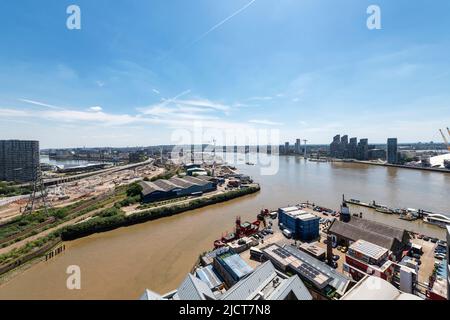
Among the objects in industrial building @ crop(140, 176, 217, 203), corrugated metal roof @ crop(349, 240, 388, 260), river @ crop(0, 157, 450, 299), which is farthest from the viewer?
industrial building @ crop(140, 176, 217, 203)

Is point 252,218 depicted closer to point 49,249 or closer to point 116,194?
point 49,249

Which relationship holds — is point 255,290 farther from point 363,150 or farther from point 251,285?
point 363,150

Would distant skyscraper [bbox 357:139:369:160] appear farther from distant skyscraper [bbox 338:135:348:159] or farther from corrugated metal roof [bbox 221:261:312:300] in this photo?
corrugated metal roof [bbox 221:261:312:300]

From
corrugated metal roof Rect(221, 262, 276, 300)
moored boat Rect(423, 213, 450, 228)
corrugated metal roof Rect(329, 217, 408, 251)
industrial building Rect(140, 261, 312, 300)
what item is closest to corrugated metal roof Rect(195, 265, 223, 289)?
industrial building Rect(140, 261, 312, 300)

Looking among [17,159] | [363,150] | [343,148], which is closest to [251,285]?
[17,159]
